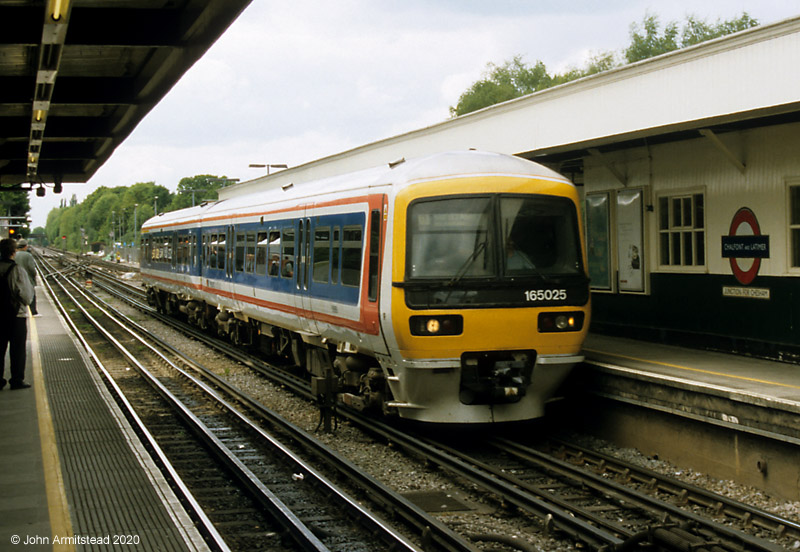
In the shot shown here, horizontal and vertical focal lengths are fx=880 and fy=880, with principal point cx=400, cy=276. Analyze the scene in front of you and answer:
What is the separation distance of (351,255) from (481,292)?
190 centimetres

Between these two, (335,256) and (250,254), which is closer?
(335,256)

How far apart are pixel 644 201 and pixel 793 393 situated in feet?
15.9

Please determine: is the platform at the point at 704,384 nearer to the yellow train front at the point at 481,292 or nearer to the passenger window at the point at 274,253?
the yellow train front at the point at 481,292

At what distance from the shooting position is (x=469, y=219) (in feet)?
28.8

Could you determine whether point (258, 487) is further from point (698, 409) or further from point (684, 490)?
point (698, 409)

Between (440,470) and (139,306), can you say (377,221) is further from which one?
(139,306)

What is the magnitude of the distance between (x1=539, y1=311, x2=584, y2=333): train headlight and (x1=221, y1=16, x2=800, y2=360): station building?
8.21 feet

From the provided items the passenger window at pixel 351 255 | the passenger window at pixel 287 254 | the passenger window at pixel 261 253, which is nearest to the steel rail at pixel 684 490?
the passenger window at pixel 351 255

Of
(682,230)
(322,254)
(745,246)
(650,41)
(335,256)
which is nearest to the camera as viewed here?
(745,246)

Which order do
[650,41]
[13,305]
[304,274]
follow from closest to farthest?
[13,305]
[304,274]
[650,41]

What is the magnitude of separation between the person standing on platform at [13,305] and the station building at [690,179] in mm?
7026

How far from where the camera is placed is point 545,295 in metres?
8.89

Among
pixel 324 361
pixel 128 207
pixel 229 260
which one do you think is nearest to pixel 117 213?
pixel 128 207

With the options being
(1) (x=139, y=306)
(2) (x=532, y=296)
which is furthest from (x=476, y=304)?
(1) (x=139, y=306)
